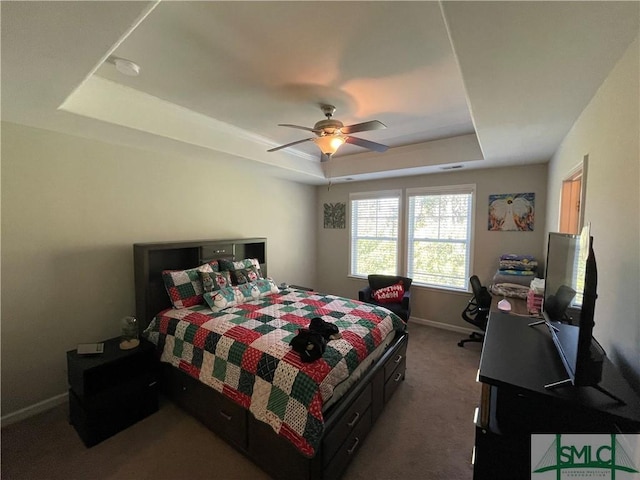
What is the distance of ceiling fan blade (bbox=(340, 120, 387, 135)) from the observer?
2018mm

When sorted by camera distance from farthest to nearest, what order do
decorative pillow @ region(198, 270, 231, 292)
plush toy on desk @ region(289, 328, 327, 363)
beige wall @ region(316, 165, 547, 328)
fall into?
beige wall @ region(316, 165, 547, 328)
decorative pillow @ region(198, 270, 231, 292)
plush toy on desk @ region(289, 328, 327, 363)

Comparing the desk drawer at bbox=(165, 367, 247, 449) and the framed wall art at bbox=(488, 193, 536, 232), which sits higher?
the framed wall art at bbox=(488, 193, 536, 232)

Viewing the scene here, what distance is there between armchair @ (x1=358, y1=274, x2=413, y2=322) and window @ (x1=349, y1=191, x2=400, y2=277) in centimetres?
48

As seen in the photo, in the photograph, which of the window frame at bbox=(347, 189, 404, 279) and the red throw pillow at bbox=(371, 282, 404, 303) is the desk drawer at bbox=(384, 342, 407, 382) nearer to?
the red throw pillow at bbox=(371, 282, 404, 303)

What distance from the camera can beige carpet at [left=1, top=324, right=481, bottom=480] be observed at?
5.75ft

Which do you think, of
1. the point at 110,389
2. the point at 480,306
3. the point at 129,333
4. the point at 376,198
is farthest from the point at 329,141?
the point at 480,306

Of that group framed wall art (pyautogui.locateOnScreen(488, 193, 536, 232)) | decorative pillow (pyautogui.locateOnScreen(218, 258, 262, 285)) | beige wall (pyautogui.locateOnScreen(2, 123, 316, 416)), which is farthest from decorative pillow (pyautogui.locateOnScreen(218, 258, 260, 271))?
framed wall art (pyautogui.locateOnScreen(488, 193, 536, 232))

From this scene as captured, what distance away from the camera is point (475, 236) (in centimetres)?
385

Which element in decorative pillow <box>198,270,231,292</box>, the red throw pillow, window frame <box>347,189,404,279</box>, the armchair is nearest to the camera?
decorative pillow <box>198,270,231,292</box>

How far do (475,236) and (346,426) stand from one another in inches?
126

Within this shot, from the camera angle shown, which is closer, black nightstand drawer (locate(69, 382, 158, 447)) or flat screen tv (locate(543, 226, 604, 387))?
flat screen tv (locate(543, 226, 604, 387))

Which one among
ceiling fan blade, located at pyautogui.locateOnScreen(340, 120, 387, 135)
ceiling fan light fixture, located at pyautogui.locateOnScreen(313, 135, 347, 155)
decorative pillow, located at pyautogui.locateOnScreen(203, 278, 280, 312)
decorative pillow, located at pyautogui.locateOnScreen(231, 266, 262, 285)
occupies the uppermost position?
ceiling fan blade, located at pyautogui.locateOnScreen(340, 120, 387, 135)

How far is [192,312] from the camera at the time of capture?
2.52 metres

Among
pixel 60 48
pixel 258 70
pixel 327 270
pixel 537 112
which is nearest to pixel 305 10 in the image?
pixel 258 70
